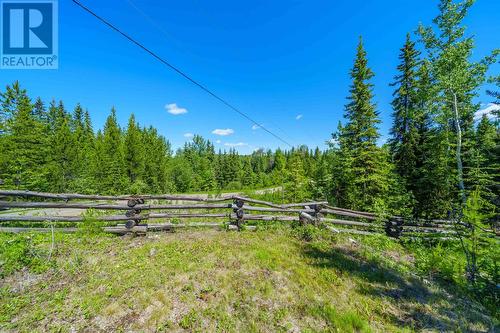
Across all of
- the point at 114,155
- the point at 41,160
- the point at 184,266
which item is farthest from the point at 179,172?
the point at 184,266

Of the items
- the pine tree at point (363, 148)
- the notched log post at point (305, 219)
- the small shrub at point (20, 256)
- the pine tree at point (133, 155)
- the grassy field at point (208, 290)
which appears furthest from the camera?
the pine tree at point (133, 155)

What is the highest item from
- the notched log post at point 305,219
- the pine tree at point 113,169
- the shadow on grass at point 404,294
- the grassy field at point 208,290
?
the pine tree at point 113,169

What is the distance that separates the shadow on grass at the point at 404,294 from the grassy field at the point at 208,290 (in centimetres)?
3

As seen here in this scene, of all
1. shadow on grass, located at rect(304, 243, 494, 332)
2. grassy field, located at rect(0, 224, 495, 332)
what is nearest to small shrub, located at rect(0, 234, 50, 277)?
grassy field, located at rect(0, 224, 495, 332)

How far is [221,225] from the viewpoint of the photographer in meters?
8.52

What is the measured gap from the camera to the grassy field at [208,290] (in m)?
3.91

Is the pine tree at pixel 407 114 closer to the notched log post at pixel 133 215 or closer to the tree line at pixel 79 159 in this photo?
the tree line at pixel 79 159

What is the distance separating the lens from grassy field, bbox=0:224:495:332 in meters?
3.91

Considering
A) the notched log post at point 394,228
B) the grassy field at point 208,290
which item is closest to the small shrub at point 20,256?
the grassy field at point 208,290

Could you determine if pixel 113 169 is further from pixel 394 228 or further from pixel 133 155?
pixel 394 228

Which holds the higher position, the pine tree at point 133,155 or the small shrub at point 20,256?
the pine tree at point 133,155

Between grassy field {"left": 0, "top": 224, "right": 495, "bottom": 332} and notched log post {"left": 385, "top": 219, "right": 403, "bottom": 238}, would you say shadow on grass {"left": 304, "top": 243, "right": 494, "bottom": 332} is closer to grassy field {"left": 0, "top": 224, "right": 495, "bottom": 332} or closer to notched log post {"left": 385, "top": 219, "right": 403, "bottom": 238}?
grassy field {"left": 0, "top": 224, "right": 495, "bottom": 332}

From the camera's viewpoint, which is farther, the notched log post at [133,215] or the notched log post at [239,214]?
the notched log post at [239,214]

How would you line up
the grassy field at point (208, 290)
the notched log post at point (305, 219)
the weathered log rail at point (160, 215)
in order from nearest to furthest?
the grassy field at point (208, 290) → the weathered log rail at point (160, 215) → the notched log post at point (305, 219)
